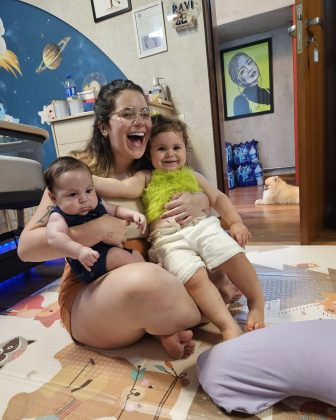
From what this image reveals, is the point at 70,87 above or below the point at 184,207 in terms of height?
above

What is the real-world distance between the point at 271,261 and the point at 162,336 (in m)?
0.78

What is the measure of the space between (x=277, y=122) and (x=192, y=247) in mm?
4212

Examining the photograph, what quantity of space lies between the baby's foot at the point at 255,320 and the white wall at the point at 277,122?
13.7ft

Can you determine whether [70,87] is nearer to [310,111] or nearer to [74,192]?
[310,111]

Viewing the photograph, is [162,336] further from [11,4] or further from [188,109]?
[11,4]

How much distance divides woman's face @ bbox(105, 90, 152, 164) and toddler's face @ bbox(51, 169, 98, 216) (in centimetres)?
18

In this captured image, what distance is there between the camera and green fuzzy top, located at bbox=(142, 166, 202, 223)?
0.91m

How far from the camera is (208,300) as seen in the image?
2.58 feet

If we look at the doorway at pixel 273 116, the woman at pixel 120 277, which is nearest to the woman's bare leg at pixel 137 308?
the woman at pixel 120 277

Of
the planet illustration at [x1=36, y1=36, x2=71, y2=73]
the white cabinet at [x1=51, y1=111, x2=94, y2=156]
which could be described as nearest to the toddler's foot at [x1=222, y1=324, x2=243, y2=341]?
the white cabinet at [x1=51, y1=111, x2=94, y2=156]

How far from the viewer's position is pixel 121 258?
0.81m

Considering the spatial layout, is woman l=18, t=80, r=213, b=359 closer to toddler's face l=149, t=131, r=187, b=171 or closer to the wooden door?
toddler's face l=149, t=131, r=187, b=171

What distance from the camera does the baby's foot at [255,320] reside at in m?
0.80

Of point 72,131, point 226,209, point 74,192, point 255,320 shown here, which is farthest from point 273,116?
point 74,192
